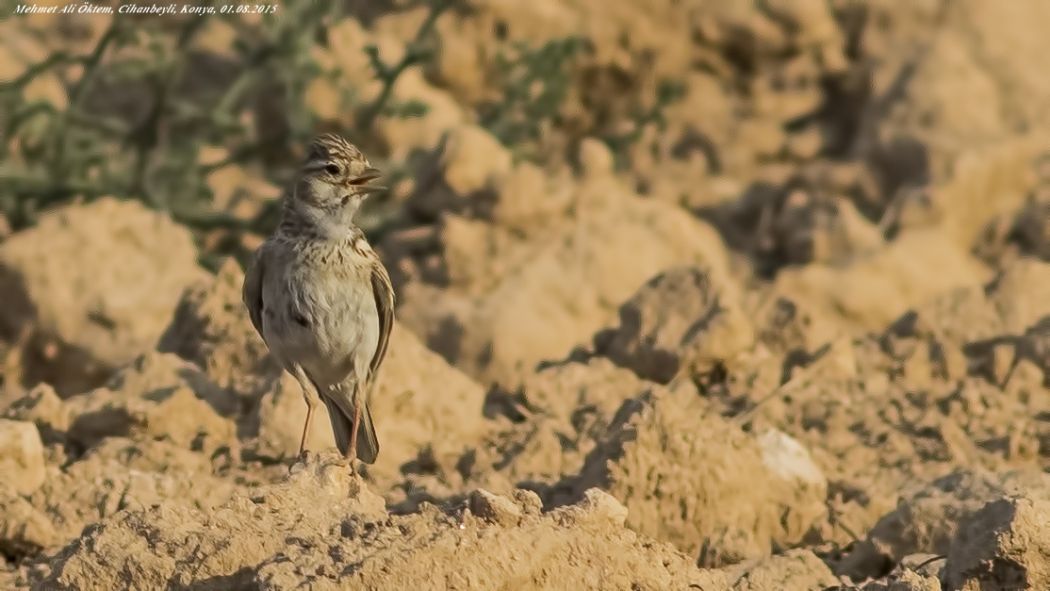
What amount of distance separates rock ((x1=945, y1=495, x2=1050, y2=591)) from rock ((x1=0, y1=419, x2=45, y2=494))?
300 cm

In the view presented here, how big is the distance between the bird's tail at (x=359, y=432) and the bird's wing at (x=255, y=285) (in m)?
0.39

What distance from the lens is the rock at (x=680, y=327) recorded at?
798cm

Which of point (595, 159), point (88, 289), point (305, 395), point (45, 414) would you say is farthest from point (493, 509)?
point (595, 159)

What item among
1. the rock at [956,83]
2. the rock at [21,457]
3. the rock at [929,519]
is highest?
the rock at [956,83]

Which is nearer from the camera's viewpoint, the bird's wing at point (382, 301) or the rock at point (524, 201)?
the bird's wing at point (382, 301)

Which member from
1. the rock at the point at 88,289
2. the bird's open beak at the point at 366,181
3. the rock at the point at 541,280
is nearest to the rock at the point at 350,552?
the bird's open beak at the point at 366,181

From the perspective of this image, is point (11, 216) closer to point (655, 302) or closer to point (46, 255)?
point (46, 255)

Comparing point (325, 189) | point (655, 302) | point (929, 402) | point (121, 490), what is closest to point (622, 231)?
point (655, 302)

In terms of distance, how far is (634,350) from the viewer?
8.18m

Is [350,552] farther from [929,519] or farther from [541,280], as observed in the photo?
[541,280]

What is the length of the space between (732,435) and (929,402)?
1.42 metres

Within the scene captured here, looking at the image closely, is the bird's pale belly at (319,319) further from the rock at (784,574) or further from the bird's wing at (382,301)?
the rock at (784,574)

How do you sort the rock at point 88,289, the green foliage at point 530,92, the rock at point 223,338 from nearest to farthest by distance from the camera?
the rock at point 223,338, the rock at point 88,289, the green foliage at point 530,92

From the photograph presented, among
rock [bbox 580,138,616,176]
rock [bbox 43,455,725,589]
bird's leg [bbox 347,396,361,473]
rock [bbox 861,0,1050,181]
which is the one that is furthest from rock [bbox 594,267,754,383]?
rock [bbox 861,0,1050,181]
